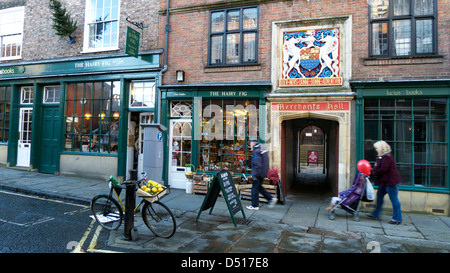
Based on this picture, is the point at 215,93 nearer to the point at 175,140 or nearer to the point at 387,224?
the point at 175,140

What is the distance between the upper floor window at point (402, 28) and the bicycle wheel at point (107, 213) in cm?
760

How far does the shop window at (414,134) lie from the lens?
723cm

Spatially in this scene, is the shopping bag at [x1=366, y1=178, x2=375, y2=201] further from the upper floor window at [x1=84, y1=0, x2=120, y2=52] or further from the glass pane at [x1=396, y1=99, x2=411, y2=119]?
the upper floor window at [x1=84, y1=0, x2=120, y2=52]

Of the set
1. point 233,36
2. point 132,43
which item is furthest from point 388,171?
point 132,43

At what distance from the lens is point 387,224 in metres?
6.17

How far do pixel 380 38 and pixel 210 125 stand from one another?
552cm

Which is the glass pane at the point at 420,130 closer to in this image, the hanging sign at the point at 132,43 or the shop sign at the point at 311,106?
the shop sign at the point at 311,106

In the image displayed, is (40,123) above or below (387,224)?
above

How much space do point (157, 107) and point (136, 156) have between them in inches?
88.3

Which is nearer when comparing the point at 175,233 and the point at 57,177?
the point at 175,233

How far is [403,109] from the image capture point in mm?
7492

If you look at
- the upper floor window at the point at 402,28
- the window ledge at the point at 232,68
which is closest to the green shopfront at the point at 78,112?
the window ledge at the point at 232,68

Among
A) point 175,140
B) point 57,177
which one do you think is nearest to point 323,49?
point 175,140
